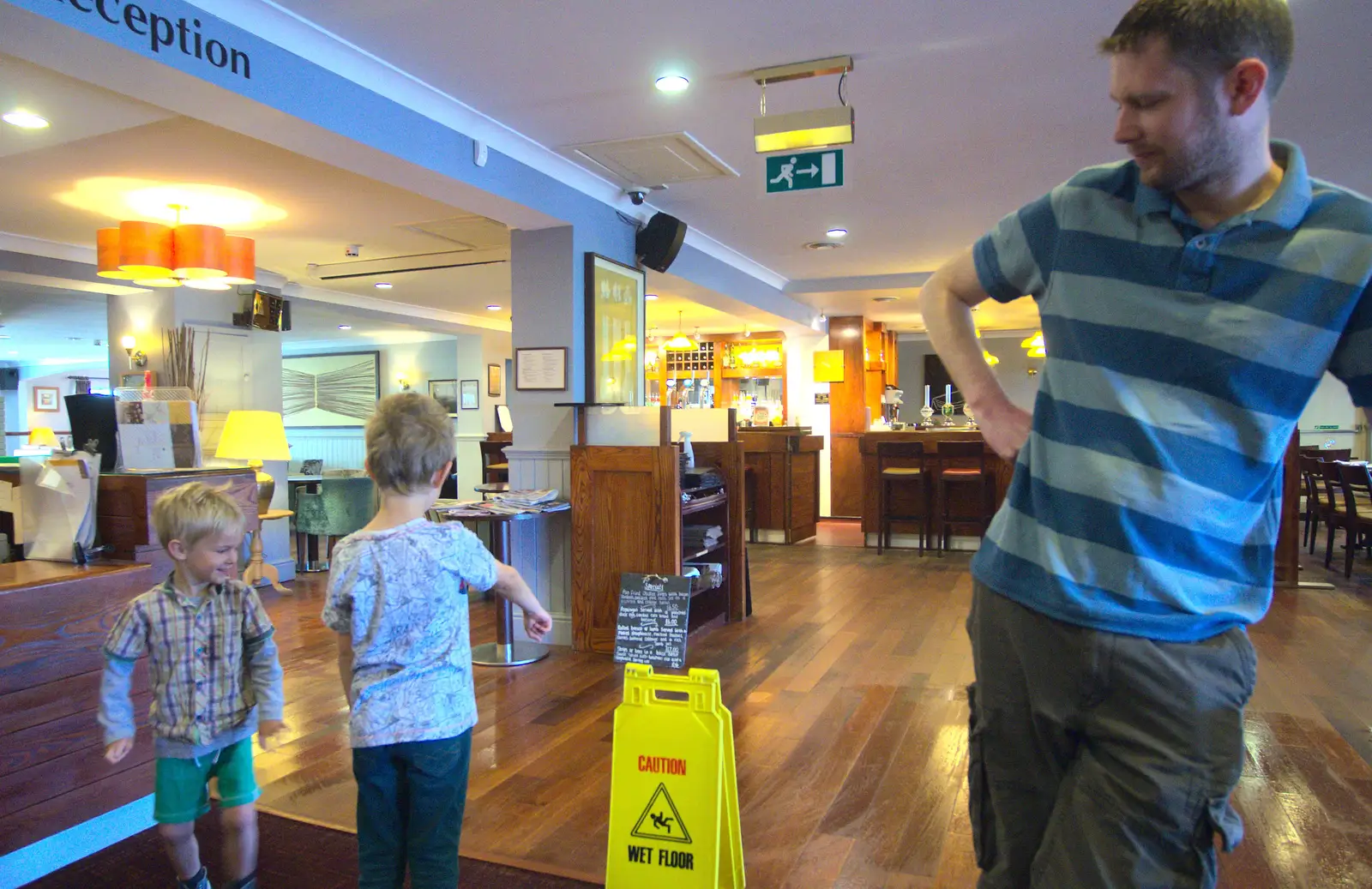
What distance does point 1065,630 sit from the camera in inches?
39.3

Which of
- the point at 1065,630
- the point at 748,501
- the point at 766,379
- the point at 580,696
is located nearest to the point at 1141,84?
the point at 1065,630

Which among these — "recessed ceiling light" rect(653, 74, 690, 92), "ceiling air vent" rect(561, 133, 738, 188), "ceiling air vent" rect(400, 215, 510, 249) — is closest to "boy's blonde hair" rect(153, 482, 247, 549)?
"recessed ceiling light" rect(653, 74, 690, 92)

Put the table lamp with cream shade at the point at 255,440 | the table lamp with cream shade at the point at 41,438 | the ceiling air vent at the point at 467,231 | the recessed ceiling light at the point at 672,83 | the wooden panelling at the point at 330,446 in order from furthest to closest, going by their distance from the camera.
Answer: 1. the wooden panelling at the point at 330,446
2. the table lamp with cream shade at the point at 41,438
3. the table lamp with cream shade at the point at 255,440
4. the ceiling air vent at the point at 467,231
5. the recessed ceiling light at the point at 672,83

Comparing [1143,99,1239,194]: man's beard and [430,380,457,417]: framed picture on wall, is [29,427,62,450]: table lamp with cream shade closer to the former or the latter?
[430,380,457,417]: framed picture on wall

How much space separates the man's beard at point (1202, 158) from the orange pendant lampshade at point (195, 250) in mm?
5563

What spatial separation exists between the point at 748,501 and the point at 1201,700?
843 centimetres

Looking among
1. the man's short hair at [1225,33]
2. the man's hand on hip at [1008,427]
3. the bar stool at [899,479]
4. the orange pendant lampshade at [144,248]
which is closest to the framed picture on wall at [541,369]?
the orange pendant lampshade at [144,248]

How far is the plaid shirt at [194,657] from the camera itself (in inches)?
82.0

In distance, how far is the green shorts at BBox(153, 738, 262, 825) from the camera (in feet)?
6.89

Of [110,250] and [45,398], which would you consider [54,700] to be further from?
[45,398]

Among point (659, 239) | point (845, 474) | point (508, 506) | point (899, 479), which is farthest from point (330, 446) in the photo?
point (508, 506)

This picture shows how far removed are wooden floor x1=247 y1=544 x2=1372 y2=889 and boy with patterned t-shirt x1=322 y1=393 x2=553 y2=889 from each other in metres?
0.79

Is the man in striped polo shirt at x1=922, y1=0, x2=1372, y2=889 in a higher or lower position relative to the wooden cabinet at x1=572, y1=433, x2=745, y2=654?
higher

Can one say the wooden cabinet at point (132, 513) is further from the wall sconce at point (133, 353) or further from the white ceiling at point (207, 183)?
the wall sconce at point (133, 353)
